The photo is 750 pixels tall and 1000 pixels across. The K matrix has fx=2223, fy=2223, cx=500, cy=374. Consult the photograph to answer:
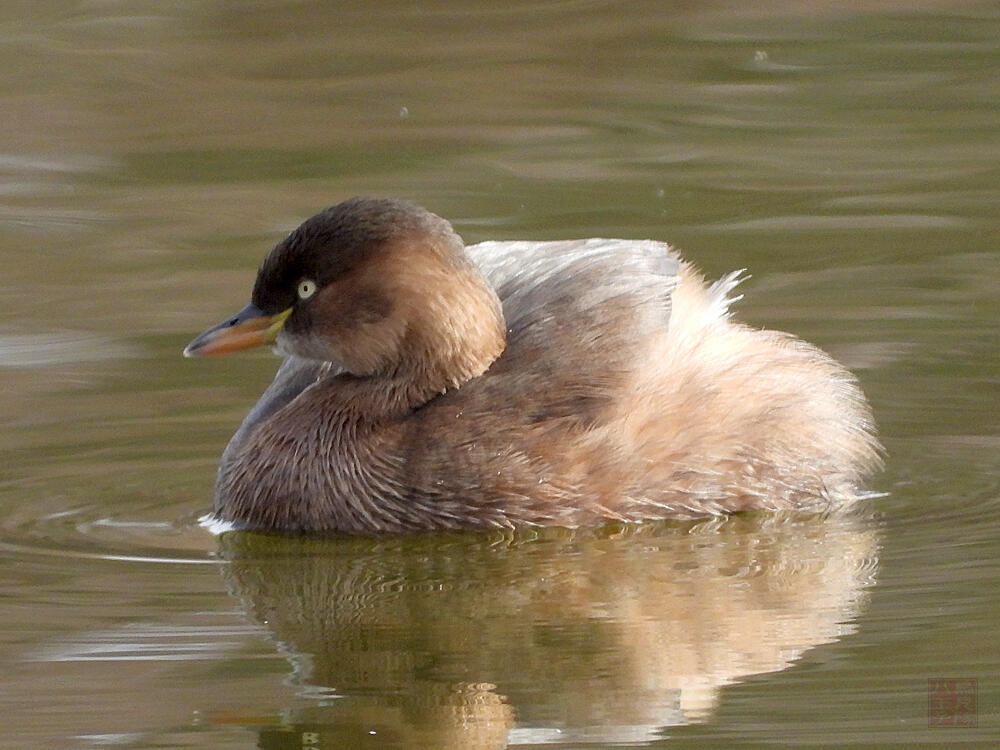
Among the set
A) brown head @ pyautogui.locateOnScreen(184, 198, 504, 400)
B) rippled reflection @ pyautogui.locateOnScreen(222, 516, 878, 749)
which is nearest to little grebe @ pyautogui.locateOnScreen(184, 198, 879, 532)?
brown head @ pyautogui.locateOnScreen(184, 198, 504, 400)

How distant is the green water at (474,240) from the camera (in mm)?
4863

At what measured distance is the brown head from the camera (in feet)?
20.9

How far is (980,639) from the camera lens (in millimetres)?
5047

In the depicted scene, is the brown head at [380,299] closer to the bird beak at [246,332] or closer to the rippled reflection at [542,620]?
the bird beak at [246,332]

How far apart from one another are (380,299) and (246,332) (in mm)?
421

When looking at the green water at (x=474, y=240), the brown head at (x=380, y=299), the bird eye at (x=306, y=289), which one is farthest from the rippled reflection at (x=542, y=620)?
the bird eye at (x=306, y=289)

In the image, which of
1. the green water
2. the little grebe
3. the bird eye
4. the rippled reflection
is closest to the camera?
the rippled reflection

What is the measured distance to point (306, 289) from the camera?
21.3 feet

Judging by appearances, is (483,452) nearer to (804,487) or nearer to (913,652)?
(804,487)

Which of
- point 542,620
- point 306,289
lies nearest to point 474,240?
point 306,289

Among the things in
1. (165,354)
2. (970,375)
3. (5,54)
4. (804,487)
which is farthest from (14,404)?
(5,54)

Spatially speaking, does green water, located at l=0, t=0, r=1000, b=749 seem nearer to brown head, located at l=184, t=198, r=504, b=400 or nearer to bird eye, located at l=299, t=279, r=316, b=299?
brown head, located at l=184, t=198, r=504, b=400

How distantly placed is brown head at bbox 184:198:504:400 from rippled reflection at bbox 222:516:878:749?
56 cm

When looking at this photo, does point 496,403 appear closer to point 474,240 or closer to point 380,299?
point 380,299
